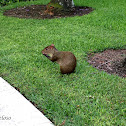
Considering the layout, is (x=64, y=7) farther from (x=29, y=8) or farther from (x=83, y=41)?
(x=83, y=41)

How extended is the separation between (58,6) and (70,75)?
664 centimetres

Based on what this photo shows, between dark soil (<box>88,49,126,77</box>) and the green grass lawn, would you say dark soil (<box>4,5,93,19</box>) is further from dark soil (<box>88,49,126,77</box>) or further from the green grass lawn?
dark soil (<box>88,49,126,77</box>)

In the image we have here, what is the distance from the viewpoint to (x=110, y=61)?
5.35 m

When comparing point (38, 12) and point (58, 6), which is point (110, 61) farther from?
point (38, 12)

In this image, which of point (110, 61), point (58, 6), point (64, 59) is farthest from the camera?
point (58, 6)

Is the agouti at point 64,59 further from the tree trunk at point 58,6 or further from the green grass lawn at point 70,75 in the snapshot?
the tree trunk at point 58,6

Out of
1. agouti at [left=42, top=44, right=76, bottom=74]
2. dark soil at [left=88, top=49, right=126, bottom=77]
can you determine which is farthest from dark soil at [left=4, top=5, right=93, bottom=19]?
agouti at [left=42, top=44, right=76, bottom=74]

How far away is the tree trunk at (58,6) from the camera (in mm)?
10430

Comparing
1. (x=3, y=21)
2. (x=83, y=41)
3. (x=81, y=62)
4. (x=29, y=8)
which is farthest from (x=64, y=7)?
(x=81, y=62)

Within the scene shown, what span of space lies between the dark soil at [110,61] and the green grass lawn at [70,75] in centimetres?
23

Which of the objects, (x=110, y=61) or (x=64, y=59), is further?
(x=110, y=61)

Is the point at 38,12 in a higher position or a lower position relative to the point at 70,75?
lower

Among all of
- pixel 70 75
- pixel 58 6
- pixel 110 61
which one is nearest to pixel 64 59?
pixel 70 75

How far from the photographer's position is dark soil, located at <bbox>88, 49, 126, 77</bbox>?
4.93m
